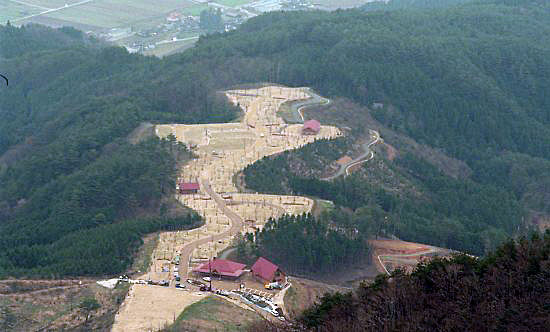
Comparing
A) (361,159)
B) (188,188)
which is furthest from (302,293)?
(361,159)

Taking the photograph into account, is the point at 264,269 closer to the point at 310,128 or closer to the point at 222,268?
the point at 222,268

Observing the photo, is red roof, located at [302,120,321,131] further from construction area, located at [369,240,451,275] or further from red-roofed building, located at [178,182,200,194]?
construction area, located at [369,240,451,275]

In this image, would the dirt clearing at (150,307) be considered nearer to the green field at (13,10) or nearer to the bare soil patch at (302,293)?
the bare soil patch at (302,293)

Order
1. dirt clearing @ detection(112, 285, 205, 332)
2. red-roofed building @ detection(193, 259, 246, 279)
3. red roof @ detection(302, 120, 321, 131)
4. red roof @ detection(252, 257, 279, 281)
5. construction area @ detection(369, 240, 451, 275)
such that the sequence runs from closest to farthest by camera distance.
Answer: dirt clearing @ detection(112, 285, 205, 332) → red-roofed building @ detection(193, 259, 246, 279) → red roof @ detection(252, 257, 279, 281) → construction area @ detection(369, 240, 451, 275) → red roof @ detection(302, 120, 321, 131)

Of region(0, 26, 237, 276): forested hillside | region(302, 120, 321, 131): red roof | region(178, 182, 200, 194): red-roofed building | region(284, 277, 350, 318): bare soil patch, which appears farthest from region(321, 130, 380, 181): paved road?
region(284, 277, 350, 318): bare soil patch

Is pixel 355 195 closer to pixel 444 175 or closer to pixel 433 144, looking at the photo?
pixel 444 175

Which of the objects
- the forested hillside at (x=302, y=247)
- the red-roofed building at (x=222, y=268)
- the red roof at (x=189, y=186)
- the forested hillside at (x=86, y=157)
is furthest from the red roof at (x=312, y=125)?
the red-roofed building at (x=222, y=268)
